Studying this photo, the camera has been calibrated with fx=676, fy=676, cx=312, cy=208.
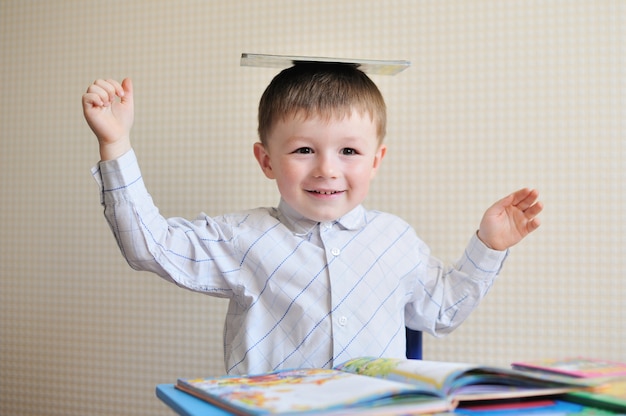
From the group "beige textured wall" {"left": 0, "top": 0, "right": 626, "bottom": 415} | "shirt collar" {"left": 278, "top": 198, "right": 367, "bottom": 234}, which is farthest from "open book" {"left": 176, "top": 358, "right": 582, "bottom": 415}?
"beige textured wall" {"left": 0, "top": 0, "right": 626, "bottom": 415}

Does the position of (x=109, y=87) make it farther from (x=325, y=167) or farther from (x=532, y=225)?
(x=532, y=225)

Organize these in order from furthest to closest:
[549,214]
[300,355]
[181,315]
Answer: [181,315] → [549,214] → [300,355]

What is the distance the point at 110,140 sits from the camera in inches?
36.9

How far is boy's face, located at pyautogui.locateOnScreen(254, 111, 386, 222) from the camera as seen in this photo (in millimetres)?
1064

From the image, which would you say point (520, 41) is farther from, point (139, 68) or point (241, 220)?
point (139, 68)

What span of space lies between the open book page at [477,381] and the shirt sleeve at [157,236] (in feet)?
1.51

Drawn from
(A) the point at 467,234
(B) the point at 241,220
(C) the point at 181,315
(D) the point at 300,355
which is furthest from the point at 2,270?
(A) the point at 467,234

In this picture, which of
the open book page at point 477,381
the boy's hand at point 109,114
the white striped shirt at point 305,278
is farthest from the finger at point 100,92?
the open book page at point 477,381

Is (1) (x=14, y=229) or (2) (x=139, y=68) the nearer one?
(2) (x=139, y=68)

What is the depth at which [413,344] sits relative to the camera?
1.20 meters

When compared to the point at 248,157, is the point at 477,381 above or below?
below

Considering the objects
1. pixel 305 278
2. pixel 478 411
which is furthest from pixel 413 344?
pixel 478 411

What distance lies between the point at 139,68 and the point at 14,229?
1.77 ft

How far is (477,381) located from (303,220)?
1.78 feet
